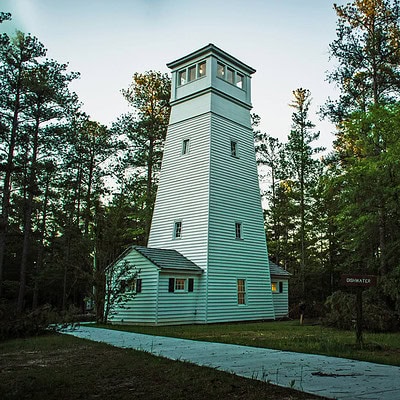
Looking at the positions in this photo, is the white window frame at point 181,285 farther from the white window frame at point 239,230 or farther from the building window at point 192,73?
the building window at point 192,73

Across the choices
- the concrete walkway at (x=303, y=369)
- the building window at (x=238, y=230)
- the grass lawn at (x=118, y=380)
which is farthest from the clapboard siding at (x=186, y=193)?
the grass lawn at (x=118, y=380)

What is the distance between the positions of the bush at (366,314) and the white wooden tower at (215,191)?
468cm

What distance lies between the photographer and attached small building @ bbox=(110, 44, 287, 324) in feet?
55.2

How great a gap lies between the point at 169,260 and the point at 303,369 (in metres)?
11.7

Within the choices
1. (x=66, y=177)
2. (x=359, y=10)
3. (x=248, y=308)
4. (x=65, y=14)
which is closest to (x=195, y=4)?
(x=65, y=14)

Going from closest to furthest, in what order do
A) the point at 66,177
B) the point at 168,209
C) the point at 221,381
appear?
the point at 221,381, the point at 168,209, the point at 66,177

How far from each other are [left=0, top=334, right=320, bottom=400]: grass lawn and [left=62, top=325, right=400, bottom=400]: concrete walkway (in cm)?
36

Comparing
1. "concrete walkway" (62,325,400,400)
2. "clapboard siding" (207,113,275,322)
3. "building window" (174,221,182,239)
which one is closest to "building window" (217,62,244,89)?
"clapboard siding" (207,113,275,322)

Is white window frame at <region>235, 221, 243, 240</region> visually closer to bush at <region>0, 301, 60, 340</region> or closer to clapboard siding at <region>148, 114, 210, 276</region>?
clapboard siding at <region>148, 114, 210, 276</region>

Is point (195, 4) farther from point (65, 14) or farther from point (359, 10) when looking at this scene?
point (359, 10)

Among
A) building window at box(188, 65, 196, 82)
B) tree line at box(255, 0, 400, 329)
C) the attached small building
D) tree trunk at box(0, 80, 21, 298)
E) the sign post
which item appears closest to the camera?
the sign post

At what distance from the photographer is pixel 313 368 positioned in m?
5.69

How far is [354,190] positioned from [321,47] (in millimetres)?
6910

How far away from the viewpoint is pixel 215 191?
17.9m
